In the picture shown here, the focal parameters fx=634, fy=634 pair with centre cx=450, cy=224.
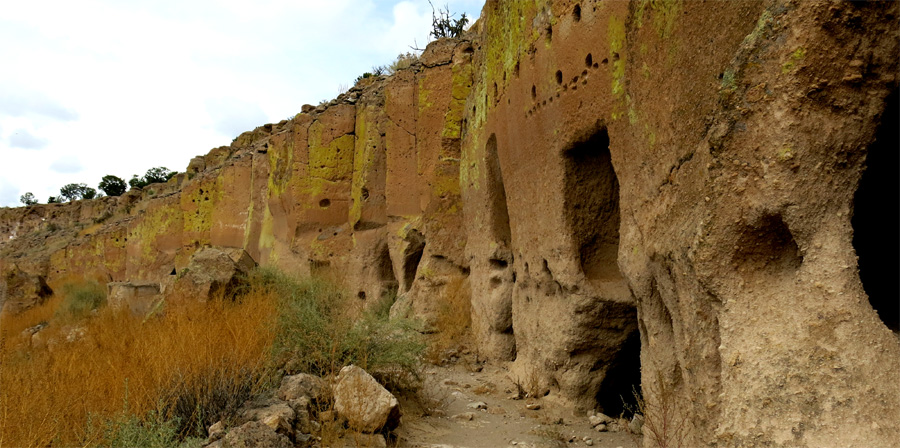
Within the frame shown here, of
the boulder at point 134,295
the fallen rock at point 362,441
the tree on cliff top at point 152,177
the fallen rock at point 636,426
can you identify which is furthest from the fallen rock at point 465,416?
the tree on cliff top at point 152,177

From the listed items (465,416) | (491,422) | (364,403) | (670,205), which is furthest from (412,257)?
(670,205)

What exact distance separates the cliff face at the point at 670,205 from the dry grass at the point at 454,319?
0.19 m

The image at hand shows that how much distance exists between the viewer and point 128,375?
4.44 m

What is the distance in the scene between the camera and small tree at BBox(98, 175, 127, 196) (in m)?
40.6

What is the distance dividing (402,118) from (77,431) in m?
6.40

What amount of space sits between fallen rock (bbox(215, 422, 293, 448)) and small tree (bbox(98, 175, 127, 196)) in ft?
139

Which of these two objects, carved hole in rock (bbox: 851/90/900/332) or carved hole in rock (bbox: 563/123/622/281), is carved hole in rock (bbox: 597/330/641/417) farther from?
carved hole in rock (bbox: 851/90/900/332)

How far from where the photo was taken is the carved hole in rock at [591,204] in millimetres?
4684

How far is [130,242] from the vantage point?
803 inches

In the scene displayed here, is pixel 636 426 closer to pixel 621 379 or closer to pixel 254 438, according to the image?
pixel 621 379

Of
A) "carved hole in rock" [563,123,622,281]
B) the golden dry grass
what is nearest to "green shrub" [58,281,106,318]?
the golden dry grass

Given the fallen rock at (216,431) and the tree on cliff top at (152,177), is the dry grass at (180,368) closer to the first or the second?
the fallen rock at (216,431)

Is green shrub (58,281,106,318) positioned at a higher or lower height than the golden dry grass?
higher

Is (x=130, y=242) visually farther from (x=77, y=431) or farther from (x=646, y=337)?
(x=646, y=337)
